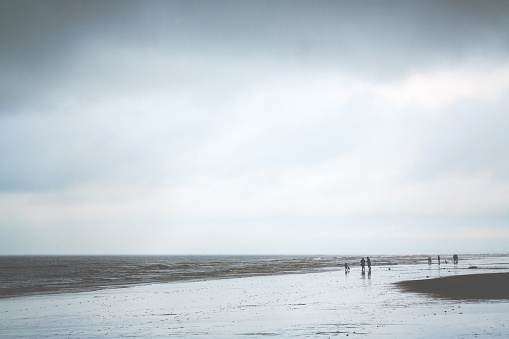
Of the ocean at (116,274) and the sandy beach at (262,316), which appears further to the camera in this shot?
the ocean at (116,274)

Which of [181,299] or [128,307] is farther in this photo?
[181,299]

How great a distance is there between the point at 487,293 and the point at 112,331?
82.8ft

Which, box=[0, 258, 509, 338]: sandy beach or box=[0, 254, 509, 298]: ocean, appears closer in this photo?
box=[0, 258, 509, 338]: sandy beach

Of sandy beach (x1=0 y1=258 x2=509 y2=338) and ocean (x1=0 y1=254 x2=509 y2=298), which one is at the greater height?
sandy beach (x1=0 y1=258 x2=509 y2=338)

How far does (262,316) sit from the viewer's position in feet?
75.7

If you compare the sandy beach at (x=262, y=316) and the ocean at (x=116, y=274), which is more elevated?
the sandy beach at (x=262, y=316)

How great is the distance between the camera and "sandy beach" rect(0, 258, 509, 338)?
18.1 metres

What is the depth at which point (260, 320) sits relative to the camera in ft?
71.2

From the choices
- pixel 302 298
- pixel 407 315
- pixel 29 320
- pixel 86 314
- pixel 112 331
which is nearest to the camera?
pixel 112 331

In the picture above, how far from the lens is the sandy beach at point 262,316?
59.3ft

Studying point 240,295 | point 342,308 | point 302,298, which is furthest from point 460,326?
point 240,295

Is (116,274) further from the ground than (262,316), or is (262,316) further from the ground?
Answer: (262,316)

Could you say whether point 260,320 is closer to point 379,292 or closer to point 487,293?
point 379,292

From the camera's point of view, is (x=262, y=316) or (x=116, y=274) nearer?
(x=262, y=316)
